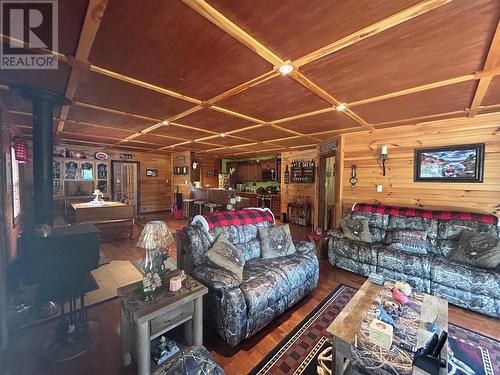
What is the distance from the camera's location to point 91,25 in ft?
4.25

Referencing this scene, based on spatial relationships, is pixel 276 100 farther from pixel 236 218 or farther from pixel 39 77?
pixel 39 77

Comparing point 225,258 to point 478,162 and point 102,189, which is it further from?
point 102,189

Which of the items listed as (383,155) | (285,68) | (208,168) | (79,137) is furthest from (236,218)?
(208,168)

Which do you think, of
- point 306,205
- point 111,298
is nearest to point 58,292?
point 111,298

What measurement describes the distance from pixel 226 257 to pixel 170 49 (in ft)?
6.35

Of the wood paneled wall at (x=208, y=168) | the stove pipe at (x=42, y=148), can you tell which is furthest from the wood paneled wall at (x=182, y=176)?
the stove pipe at (x=42, y=148)

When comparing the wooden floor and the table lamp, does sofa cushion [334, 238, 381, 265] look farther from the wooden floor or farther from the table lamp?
the table lamp

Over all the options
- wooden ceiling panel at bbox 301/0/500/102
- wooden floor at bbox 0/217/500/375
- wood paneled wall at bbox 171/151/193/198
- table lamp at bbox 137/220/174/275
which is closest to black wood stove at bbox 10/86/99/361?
wooden floor at bbox 0/217/500/375

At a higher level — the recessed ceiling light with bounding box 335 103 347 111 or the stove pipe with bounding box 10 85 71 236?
the recessed ceiling light with bounding box 335 103 347 111

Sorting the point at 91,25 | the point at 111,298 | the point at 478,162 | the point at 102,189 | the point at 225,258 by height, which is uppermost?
the point at 91,25

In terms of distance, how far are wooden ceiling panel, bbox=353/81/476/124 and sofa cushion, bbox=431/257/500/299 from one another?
2.02 meters

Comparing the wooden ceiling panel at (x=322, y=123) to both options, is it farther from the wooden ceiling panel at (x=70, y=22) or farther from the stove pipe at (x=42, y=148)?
the stove pipe at (x=42, y=148)

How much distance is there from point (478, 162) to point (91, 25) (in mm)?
4787

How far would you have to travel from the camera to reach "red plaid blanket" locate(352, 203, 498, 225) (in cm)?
293
